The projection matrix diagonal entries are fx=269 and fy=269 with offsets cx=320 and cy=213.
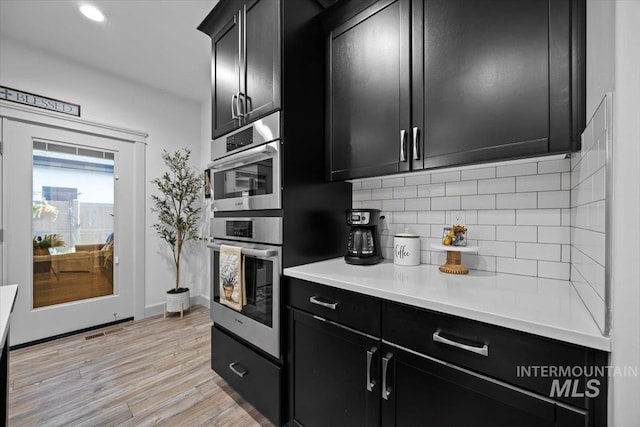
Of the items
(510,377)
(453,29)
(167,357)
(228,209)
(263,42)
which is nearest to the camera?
(510,377)

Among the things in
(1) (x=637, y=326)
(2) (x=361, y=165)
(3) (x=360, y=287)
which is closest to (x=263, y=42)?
(2) (x=361, y=165)

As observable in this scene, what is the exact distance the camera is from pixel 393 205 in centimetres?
174

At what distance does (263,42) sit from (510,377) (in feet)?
6.14

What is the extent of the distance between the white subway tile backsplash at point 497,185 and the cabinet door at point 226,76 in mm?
1477

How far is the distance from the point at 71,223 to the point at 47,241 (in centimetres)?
24

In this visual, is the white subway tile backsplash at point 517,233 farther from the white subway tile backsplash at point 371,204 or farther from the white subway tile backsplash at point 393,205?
the white subway tile backsplash at point 371,204

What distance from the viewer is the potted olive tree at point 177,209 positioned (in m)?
3.21

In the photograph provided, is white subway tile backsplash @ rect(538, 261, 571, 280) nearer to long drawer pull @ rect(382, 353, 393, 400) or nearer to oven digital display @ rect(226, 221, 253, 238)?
long drawer pull @ rect(382, 353, 393, 400)

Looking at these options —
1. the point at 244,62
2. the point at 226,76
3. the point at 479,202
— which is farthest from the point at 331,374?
the point at 226,76

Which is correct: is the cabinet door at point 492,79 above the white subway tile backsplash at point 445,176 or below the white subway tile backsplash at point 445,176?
above

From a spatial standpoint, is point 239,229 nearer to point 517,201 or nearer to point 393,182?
point 393,182

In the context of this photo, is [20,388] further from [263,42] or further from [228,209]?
[263,42]

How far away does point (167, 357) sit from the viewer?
2307 mm

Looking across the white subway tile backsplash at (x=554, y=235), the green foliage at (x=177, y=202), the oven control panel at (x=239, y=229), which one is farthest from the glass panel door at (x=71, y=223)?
the white subway tile backsplash at (x=554, y=235)
